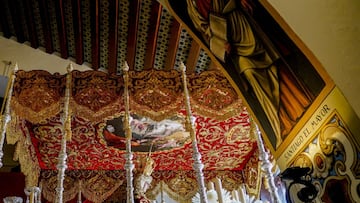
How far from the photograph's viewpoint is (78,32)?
6.18m

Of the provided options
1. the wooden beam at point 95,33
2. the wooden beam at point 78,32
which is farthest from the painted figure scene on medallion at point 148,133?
the wooden beam at point 78,32

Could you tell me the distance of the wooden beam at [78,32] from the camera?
5.62m

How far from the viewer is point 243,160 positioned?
778 cm

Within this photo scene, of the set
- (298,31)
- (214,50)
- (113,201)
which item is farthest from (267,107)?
(113,201)

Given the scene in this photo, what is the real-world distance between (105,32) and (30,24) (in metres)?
1.29

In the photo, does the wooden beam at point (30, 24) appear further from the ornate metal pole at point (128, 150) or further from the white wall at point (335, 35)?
the white wall at point (335, 35)

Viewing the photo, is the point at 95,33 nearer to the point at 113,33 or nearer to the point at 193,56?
the point at 113,33

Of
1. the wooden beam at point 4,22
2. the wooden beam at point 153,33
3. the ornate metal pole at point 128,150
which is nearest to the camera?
the ornate metal pole at point 128,150

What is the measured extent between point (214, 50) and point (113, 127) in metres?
2.83

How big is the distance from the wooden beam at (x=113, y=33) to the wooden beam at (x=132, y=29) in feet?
0.69

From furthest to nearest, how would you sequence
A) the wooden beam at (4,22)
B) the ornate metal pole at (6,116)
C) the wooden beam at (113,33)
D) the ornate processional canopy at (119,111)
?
the wooden beam at (4,22) → the wooden beam at (113,33) → the ornate processional canopy at (119,111) → the ornate metal pole at (6,116)

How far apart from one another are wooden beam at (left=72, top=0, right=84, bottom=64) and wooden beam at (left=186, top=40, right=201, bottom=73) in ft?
5.93

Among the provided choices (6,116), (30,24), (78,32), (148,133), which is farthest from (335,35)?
(30,24)

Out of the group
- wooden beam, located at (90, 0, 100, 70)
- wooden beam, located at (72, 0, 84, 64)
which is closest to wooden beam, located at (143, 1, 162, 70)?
wooden beam, located at (90, 0, 100, 70)
